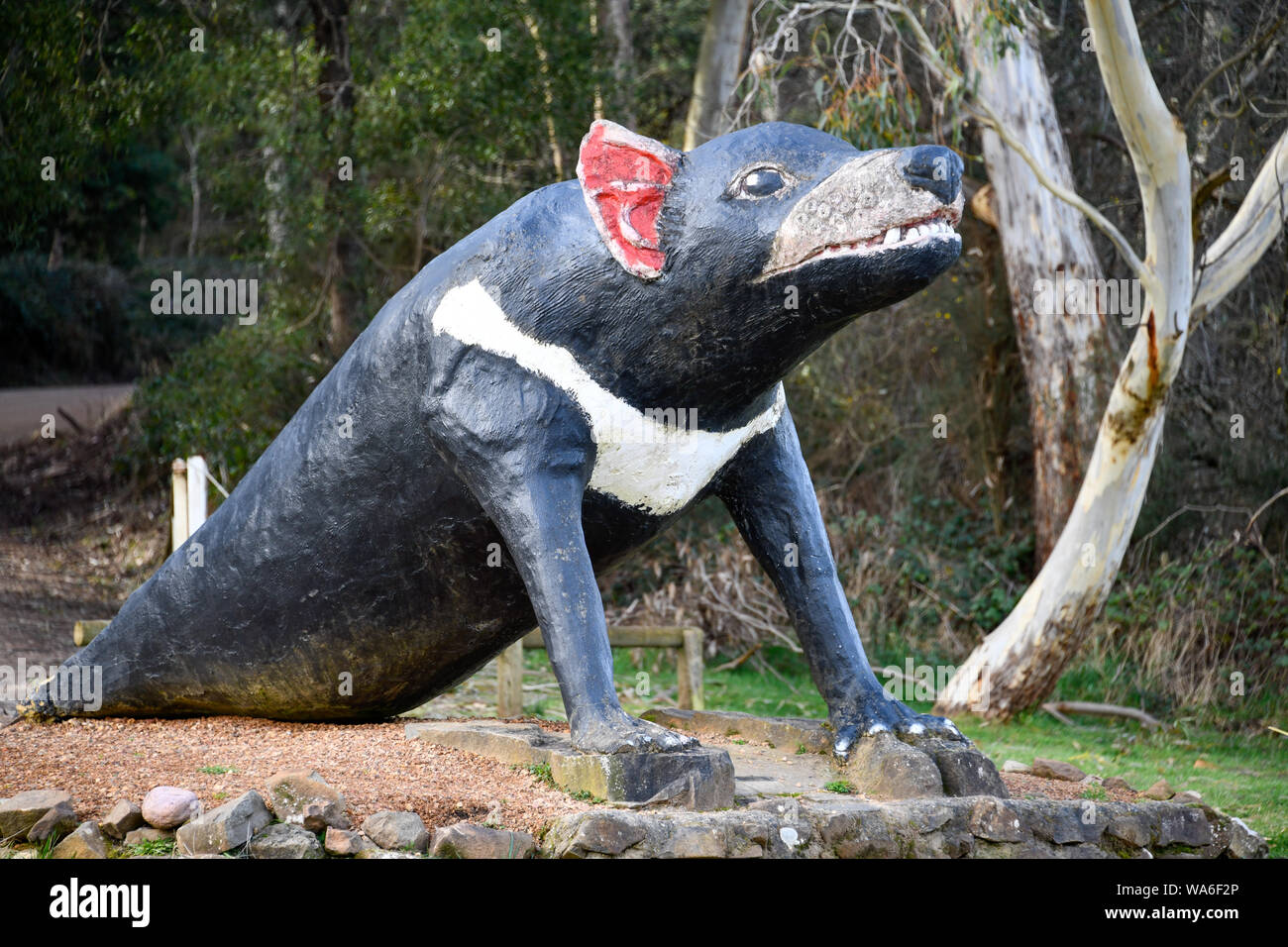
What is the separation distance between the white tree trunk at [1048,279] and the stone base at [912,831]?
20.7 ft

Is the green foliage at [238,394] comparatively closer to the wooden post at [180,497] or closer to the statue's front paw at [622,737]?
the wooden post at [180,497]

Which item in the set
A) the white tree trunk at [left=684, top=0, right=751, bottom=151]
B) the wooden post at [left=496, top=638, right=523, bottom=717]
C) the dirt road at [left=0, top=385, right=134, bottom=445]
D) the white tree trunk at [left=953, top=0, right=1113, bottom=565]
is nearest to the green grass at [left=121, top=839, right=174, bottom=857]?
the wooden post at [left=496, top=638, right=523, bottom=717]

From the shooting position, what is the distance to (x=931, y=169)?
3.35 m

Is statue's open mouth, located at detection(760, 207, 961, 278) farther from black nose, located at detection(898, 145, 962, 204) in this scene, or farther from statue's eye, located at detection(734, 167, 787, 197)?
statue's eye, located at detection(734, 167, 787, 197)

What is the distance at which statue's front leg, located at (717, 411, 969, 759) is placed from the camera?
4.22m

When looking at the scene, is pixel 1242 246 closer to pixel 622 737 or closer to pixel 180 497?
pixel 622 737

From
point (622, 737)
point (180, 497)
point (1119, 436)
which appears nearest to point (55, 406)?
point (180, 497)

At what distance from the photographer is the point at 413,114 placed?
11.3 meters

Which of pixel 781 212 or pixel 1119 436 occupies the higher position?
pixel 781 212

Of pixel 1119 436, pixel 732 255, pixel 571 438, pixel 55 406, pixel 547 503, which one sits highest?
pixel 55 406

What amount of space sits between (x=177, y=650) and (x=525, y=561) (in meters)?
1.58

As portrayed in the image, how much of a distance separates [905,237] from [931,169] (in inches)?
6.8

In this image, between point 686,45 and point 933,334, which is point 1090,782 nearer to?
point 933,334

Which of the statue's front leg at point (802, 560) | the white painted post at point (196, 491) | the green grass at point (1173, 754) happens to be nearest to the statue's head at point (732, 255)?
the statue's front leg at point (802, 560)
